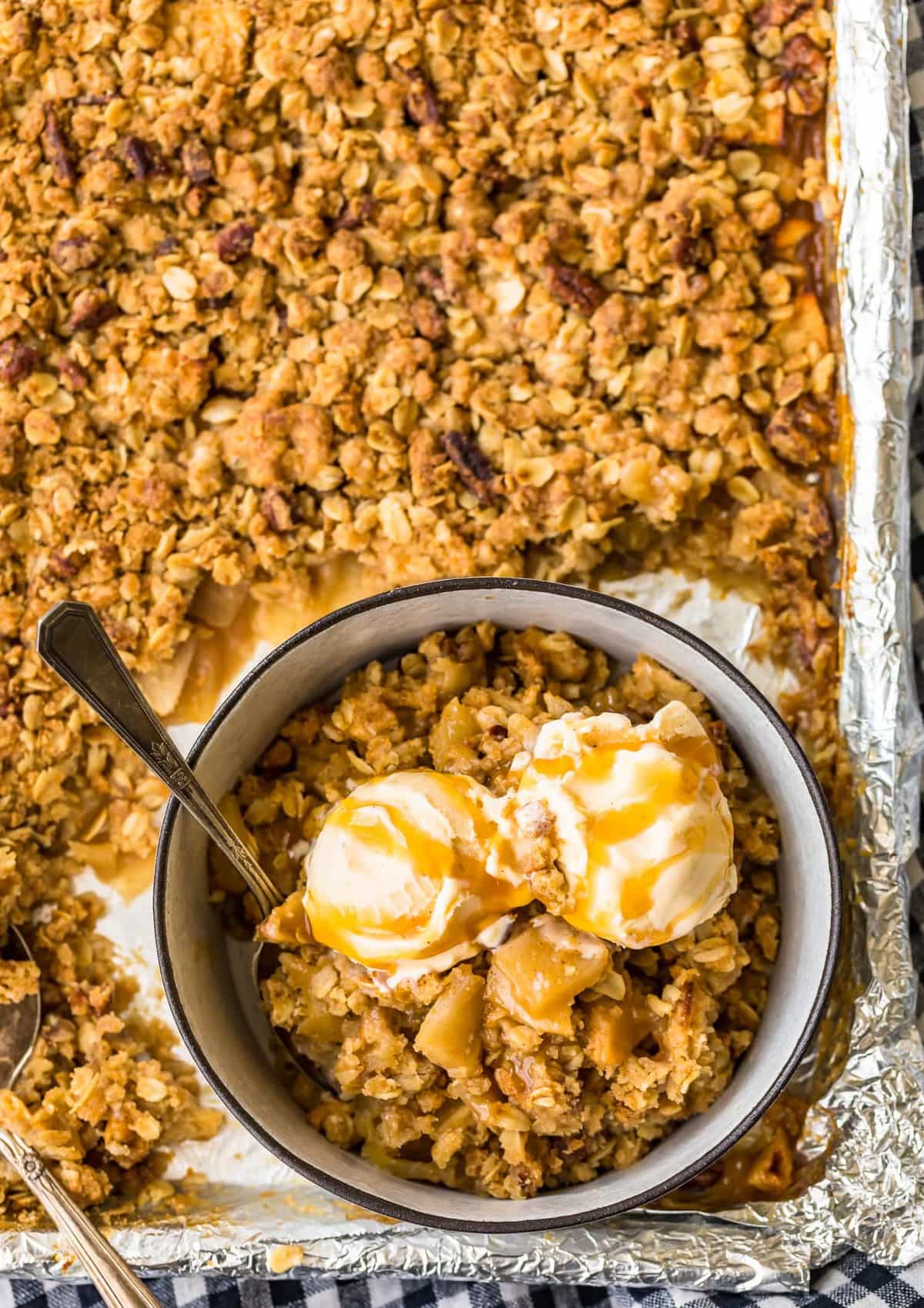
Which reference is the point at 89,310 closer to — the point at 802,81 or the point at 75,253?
the point at 75,253

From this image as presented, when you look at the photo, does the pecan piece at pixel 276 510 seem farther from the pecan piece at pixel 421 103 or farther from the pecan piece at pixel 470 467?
the pecan piece at pixel 421 103

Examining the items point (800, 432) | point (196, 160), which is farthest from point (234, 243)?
point (800, 432)

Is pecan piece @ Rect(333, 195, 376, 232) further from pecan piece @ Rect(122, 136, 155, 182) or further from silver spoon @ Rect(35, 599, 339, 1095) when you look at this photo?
silver spoon @ Rect(35, 599, 339, 1095)

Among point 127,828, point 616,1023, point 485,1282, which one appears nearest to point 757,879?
point 616,1023

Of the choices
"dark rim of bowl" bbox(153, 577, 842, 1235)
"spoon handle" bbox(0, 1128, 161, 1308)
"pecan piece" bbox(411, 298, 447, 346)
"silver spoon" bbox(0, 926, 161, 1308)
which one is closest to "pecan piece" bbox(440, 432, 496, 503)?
"pecan piece" bbox(411, 298, 447, 346)

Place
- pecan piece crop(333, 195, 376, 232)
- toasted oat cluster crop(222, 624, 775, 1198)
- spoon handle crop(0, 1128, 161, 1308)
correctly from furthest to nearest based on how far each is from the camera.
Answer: pecan piece crop(333, 195, 376, 232), spoon handle crop(0, 1128, 161, 1308), toasted oat cluster crop(222, 624, 775, 1198)

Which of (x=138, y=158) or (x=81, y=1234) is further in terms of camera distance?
(x=138, y=158)
